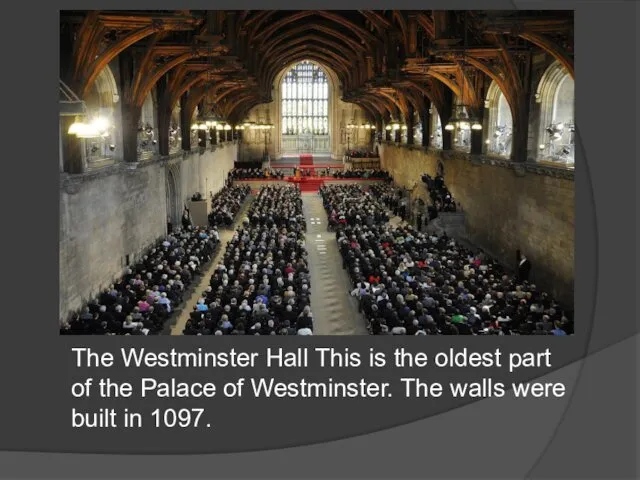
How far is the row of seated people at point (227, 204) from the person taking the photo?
31422mm

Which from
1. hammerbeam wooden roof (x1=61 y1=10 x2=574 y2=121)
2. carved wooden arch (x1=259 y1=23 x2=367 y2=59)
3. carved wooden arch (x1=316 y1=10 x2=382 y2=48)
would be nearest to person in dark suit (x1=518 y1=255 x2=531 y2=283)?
hammerbeam wooden roof (x1=61 y1=10 x2=574 y2=121)

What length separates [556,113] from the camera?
19781mm

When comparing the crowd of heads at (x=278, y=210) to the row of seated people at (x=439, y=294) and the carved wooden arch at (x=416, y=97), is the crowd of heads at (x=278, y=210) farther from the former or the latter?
the carved wooden arch at (x=416, y=97)

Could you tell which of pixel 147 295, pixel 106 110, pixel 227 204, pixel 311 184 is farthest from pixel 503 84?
pixel 311 184

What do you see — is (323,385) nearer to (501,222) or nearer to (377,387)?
(377,387)

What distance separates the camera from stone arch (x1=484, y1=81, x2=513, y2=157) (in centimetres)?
2381

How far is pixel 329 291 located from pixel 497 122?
984 centimetres

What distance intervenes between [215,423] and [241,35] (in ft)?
80.3

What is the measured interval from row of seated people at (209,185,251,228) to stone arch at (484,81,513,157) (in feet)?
41.1

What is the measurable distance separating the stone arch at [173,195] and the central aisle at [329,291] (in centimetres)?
585

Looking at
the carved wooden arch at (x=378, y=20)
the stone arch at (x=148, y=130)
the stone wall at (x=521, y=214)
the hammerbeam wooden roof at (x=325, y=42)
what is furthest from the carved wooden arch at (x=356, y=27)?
the stone arch at (x=148, y=130)

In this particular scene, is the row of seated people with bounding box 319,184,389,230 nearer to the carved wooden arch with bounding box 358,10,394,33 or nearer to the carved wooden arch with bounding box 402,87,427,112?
the carved wooden arch with bounding box 402,87,427,112
